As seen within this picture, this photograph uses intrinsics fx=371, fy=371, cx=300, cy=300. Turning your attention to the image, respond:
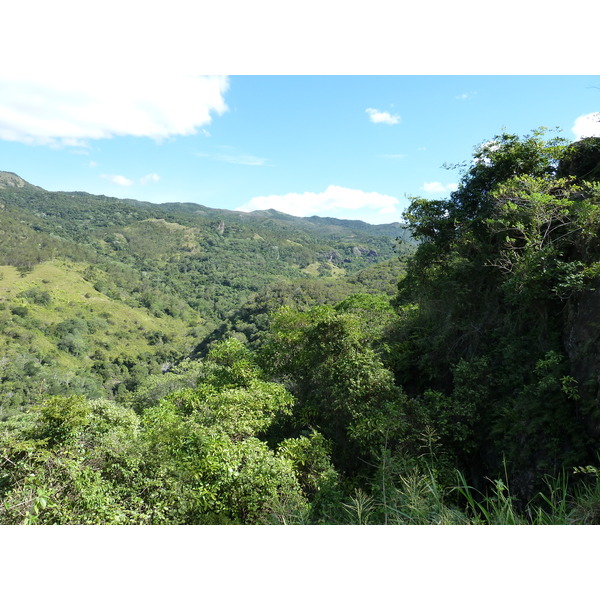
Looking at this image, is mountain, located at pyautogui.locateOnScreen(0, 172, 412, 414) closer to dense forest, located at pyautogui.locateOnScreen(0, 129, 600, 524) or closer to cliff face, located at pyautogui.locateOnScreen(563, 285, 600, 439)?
dense forest, located at pyautogui.locateOnScreen(0, 129, 600, 524)

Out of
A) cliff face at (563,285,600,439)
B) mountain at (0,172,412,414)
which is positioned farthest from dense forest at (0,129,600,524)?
mountain at (0,172,412,414)

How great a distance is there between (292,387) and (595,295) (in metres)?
6.85

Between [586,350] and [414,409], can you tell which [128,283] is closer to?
[414,409]

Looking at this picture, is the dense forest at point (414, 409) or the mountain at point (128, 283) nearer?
the dense forest at point (414, 409)

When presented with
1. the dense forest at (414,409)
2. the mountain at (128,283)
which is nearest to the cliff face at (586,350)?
the dense forest at (414,409)

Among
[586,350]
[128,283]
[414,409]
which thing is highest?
[586,350]

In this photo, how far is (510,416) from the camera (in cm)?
580

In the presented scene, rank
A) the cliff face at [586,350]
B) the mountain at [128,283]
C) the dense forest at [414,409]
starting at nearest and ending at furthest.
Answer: the dense forest at [414,409], the cliff face at [586,350], the mountain at [128,283]

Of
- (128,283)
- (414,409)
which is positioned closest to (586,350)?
(414,409)

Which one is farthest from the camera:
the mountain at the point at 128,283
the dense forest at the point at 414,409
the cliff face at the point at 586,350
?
the mountain at the point at 128,283

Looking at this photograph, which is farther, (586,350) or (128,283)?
(128,283)

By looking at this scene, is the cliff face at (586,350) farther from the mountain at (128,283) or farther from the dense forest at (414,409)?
the mountain at (128,283)

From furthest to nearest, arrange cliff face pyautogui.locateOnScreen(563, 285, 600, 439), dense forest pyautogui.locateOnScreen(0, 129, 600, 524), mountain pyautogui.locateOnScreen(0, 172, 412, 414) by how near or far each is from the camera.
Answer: mountain pyautogui.locateOnScreen(0, 172, 412, 414) → cliff face pyautogui.locateOnScreen(563, 285, 600, 439) → dense forest pyautogui.locateOnScreen(0, 129, 600, 524)
